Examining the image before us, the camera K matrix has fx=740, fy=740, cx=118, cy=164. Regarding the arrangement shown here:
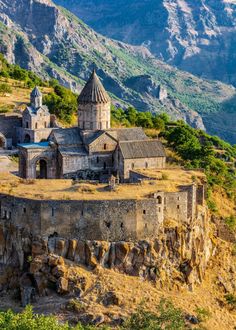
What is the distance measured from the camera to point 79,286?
4697cm

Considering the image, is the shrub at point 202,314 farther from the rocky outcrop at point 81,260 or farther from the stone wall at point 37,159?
the stone wall at point 37,159

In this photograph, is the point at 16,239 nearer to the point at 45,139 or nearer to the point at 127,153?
the point at 127,153

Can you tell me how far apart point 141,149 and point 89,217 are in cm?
1345

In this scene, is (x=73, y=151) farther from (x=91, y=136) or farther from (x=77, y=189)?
(x=77, y=189)

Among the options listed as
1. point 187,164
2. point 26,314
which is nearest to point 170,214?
point 26,314

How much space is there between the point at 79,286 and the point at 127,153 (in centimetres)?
1565

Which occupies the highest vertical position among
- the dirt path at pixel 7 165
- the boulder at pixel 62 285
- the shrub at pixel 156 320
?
the dirt path at pixel 7 165

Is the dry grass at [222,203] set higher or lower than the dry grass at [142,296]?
higher

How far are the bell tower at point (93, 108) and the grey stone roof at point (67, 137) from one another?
124 cm

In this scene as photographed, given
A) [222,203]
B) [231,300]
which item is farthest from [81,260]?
[222,203]

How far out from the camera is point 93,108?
207ft

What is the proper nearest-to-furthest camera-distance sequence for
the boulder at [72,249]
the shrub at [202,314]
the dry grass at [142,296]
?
1. the dry grass at [142,296]
2. the boulder at [72,249]
3. the shrub at [202,314]

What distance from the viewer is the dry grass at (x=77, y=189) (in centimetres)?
4944

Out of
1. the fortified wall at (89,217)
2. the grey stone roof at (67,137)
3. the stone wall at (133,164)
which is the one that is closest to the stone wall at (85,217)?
the fortified wall at (89,217)
